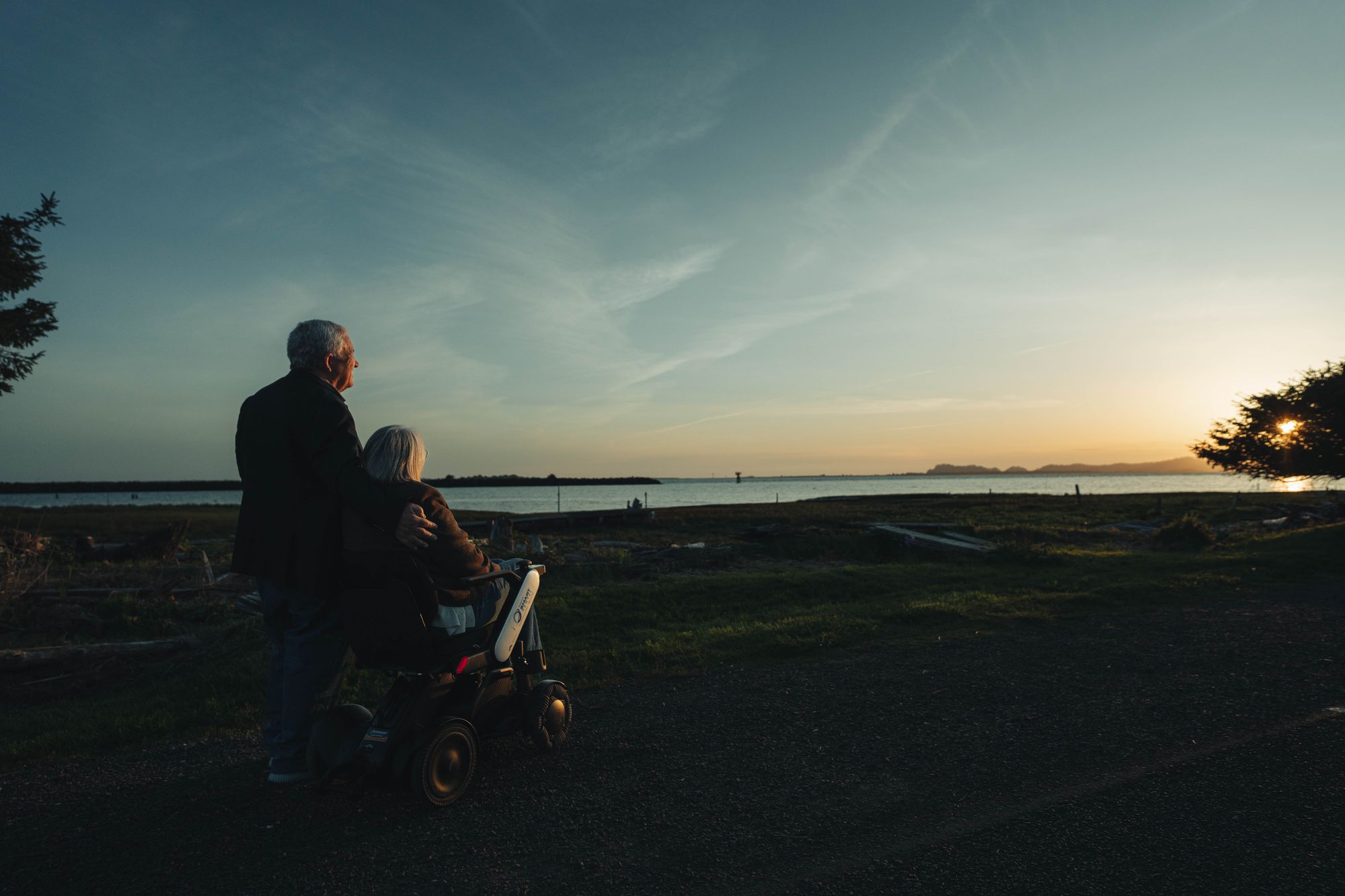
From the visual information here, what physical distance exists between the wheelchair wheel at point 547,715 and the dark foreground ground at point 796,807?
0.40 ft

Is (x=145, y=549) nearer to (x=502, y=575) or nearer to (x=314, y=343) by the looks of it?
(x=314, y=343)

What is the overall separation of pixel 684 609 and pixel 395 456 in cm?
673

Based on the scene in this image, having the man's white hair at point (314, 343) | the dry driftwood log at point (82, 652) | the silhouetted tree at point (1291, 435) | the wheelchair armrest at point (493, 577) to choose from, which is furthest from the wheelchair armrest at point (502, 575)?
the silhouetted tree at point (1291, 435)

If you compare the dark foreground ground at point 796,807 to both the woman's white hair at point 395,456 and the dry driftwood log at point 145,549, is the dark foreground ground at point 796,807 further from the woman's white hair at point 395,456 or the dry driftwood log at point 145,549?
the dry driftwood log at point 145,549

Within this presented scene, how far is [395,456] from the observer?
11.9 feet

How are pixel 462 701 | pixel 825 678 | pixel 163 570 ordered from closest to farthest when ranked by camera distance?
pixel 462 701 < pixel 825 678 < pixel 163 570

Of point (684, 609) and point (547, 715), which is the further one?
point (684, 609)

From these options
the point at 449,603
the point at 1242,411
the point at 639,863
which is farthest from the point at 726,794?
the point at 1242,411

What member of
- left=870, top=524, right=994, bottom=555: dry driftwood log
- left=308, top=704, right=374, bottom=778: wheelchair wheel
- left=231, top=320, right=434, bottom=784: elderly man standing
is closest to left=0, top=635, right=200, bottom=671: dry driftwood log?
left=231, top=320, right=434, bottom=784: elderly man standing

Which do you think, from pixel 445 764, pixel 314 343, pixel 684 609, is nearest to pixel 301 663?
pixel 445 764

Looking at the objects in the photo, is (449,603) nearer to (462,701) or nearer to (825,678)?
(462,701)

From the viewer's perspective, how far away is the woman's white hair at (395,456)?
11.8 ft

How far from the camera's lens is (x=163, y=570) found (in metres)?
12.5

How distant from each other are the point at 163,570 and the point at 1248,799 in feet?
49.1
